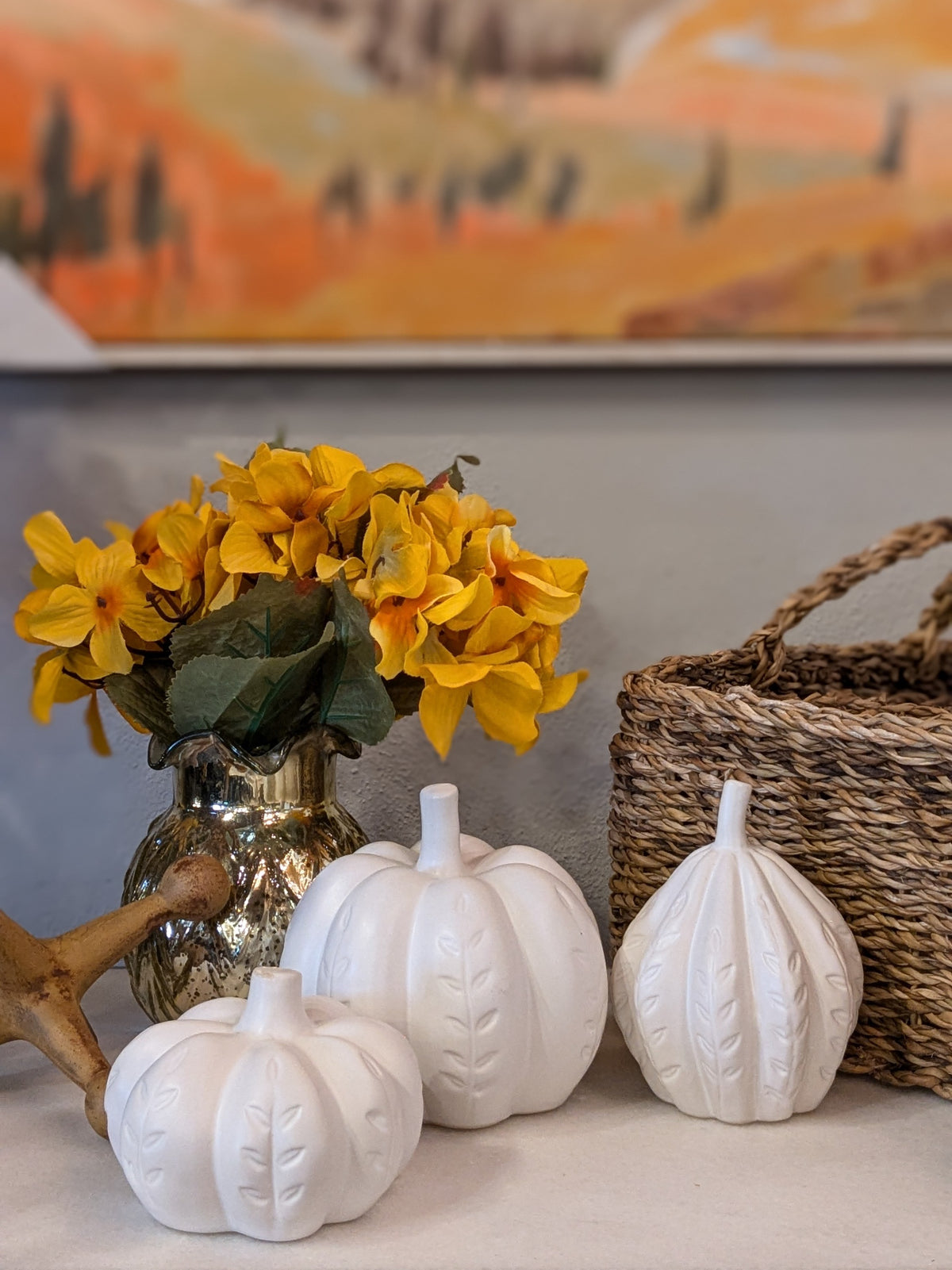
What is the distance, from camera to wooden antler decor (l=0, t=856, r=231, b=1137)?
672 mm

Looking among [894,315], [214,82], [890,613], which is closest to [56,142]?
[214,82]

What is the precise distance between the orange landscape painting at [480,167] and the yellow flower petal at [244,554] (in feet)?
0.93

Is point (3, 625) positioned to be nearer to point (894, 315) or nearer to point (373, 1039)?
point (373, 1039)

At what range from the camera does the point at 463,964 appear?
25.0 inches

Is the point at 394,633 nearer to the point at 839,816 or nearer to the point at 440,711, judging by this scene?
the point at 440,711

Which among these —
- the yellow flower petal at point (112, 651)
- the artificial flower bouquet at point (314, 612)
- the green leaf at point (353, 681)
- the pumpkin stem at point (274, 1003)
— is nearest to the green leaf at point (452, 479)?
the artificial flower bouquet at point (314, 612)

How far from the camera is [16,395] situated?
3.17 ft

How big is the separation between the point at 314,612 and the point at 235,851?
0.51 ft

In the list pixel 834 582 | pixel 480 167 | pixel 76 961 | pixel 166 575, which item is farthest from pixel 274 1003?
pixel 480 167

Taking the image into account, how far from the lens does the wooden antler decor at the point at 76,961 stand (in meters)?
0.67

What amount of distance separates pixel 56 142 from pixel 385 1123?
29.3 inches

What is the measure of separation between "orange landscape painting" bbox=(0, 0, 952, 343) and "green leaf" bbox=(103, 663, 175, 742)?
1.02ft

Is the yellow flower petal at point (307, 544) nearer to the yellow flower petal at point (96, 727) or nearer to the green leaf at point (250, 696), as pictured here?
the green leaf at point (250, 696)

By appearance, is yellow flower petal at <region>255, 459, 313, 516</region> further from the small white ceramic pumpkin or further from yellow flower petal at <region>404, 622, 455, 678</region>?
the small white ceramic pumpkin
